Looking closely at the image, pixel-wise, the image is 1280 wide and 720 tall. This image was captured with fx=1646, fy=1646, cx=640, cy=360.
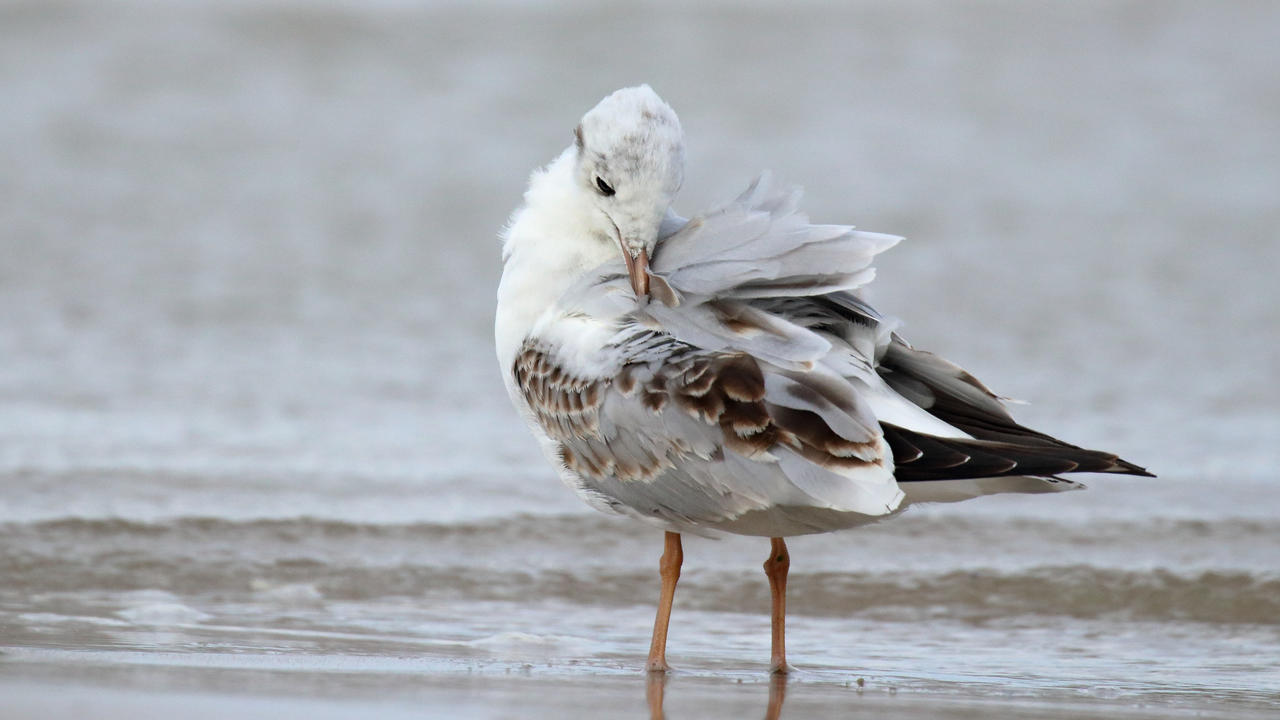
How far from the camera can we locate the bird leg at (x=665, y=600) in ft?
13.5

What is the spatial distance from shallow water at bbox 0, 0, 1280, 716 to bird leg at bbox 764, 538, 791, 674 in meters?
0.11

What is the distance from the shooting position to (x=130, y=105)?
11961 mm

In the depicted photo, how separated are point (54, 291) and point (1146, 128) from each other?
7520mm

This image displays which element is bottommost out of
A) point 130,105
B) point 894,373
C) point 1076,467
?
point 1076,467

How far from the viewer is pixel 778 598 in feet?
14.2

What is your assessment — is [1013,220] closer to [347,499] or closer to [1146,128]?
[1146,128]

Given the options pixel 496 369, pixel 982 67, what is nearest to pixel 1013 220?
pixel 982 67

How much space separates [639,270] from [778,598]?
3.33ft

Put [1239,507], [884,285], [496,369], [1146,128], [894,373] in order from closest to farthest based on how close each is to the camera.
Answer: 1. [894,373]
2. [1239,507]
3. [496,369]
4. [884,285]
5. [1146,128]

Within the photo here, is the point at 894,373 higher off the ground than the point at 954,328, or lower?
lower

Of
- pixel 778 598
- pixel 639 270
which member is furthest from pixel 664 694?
pixel 639 270

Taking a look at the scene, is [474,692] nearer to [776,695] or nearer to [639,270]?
[776,695]

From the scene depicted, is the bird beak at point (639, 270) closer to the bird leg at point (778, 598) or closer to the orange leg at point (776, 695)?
the bird leg at point (778, 598)

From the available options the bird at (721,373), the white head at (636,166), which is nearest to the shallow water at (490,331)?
the bird at (721,373)
